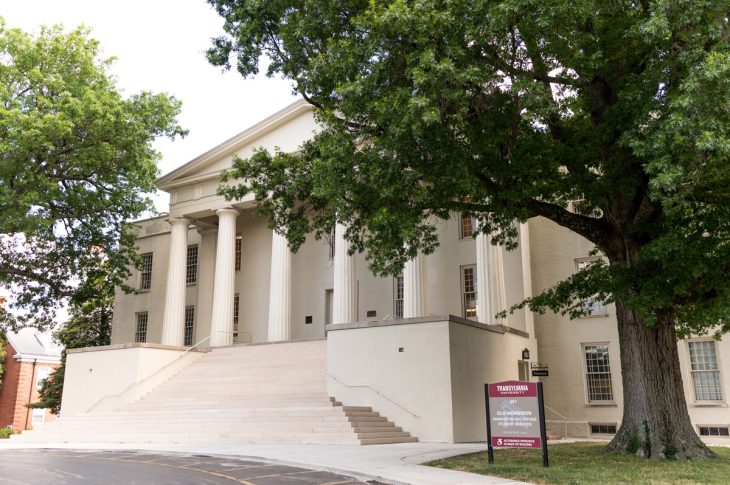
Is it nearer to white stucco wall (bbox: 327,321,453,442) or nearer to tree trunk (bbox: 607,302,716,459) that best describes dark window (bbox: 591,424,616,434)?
white stucco wall (bbox: 327,321,453,442)

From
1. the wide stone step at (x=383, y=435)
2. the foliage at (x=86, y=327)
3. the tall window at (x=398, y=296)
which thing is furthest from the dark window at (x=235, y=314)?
the wide stone step at (x=383, y=435)

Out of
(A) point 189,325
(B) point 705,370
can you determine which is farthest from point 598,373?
(A) point 189,325

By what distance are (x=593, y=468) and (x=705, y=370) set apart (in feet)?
46.6

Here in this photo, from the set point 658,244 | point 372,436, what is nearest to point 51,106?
point 372,436

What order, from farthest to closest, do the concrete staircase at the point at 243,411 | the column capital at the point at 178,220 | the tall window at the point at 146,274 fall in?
1. the tall window at the point at 146,274
2. the column capital at the point at 178,220
3. the concrete staircase at the point at 243,411

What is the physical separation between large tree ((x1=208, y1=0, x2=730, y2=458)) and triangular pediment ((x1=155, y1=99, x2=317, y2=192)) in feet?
45.5

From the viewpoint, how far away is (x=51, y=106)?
81.8ft

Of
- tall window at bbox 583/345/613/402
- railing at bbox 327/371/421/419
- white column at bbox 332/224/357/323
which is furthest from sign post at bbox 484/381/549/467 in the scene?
white column at bbox 332/224/357/323

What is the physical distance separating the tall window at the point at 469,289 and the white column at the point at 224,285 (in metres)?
10.9

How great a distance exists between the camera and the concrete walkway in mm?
10719

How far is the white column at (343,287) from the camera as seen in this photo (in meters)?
27.5

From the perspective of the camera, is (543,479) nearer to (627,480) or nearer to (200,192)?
(627,480)

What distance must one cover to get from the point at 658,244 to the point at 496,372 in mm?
10430

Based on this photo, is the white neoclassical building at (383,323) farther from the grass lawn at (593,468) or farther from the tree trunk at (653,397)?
the grass lawn at (593,468)
